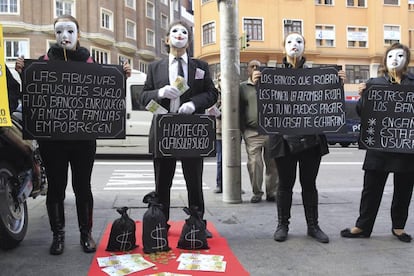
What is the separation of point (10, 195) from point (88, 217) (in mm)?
766

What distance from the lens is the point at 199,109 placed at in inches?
167

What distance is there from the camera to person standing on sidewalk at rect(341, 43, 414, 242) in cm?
425

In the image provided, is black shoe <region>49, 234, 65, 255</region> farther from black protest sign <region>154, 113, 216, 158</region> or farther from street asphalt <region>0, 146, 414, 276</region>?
black protest sign <region>154, 113, 216, 158</region>

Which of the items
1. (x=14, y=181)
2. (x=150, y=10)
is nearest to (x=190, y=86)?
(x=14, y=181)

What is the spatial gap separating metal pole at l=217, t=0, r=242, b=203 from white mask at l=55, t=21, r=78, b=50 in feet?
8.83

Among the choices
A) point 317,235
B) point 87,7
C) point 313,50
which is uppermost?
point 87,7

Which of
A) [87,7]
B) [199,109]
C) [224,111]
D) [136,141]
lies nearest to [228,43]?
[224,111]

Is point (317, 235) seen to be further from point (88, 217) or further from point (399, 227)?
point (88, 217)

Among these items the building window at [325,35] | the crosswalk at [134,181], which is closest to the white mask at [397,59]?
the crosswalk at [134,181]

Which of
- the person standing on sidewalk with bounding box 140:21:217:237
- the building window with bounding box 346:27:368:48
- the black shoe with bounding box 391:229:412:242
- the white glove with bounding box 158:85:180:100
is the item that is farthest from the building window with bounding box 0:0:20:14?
the black shoe with bounding box 391:229:412:242

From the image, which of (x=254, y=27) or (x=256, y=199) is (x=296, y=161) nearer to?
(x=256, y=199)

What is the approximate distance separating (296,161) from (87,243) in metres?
2.17

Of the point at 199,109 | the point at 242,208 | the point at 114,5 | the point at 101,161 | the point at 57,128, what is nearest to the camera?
the point at 57,128

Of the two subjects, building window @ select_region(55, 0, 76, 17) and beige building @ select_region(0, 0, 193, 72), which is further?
building window @ select_region(55, 0, 76, 17)
